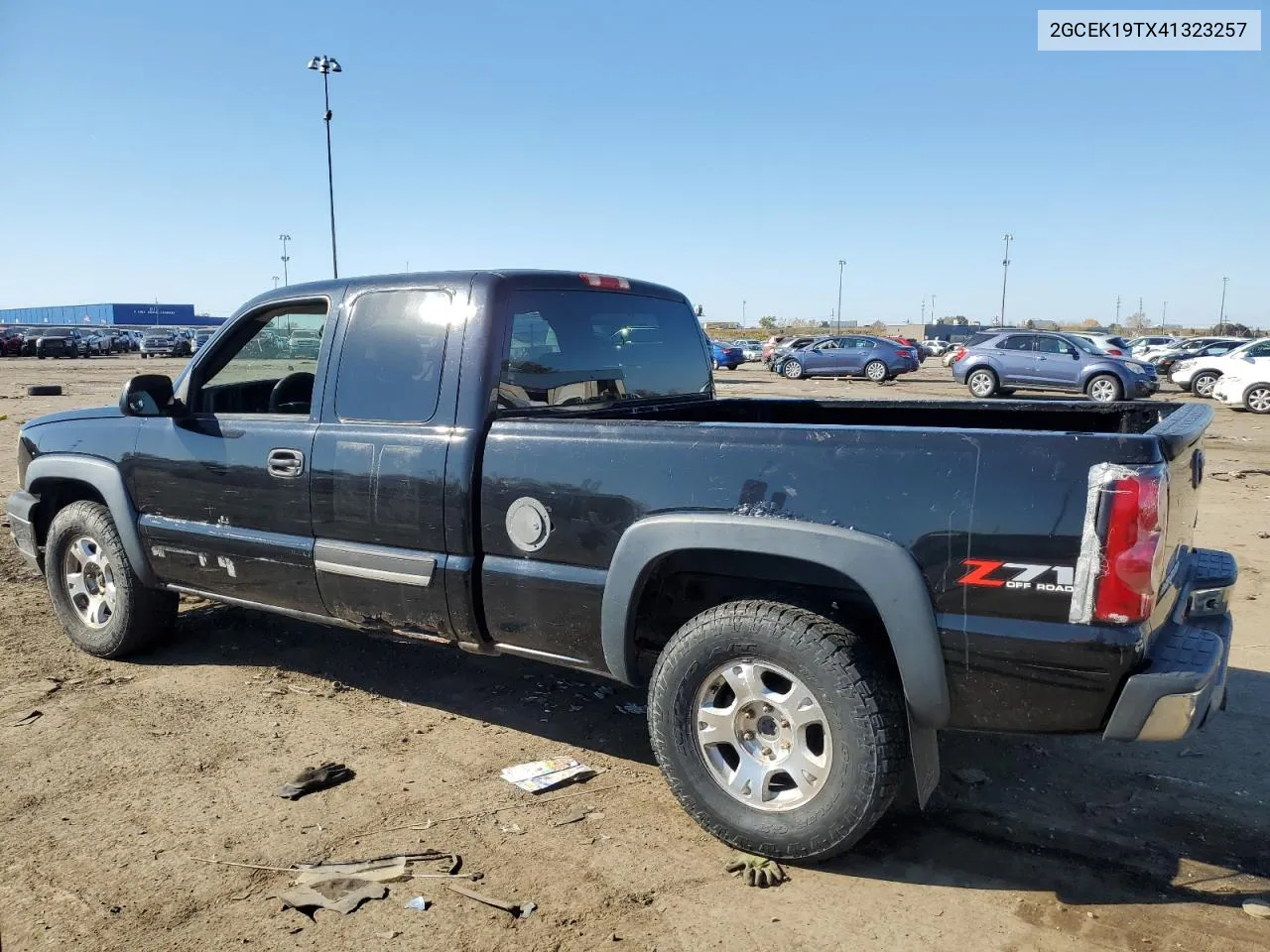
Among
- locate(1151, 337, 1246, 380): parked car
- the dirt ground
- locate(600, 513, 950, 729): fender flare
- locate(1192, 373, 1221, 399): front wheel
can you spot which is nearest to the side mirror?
the dirt ground

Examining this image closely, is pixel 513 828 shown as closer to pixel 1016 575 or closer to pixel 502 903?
pixel 502 903

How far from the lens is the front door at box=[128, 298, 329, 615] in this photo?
4129 mm

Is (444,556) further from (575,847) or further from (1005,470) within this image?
(1005,470)

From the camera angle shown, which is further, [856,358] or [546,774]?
[856,358]

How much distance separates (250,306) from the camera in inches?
179

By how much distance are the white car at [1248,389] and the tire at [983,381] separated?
4.67m

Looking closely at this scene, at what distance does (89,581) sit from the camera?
5.12 meters

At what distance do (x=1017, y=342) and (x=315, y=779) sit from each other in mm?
22141

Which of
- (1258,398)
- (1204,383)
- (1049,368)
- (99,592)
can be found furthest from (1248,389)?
(99,592)

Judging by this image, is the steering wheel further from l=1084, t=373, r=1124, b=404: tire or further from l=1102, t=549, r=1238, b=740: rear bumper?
l=1084, t=373, r=1124, b=404: tire

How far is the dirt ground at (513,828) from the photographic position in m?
2.78

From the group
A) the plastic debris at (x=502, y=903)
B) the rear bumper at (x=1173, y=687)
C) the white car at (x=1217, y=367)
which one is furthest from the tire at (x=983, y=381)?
the plastic debris at (x=502, y=903)

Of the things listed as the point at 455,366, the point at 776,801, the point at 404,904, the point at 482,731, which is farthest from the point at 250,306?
the point at 776,801

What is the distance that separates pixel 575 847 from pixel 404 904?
60cm
